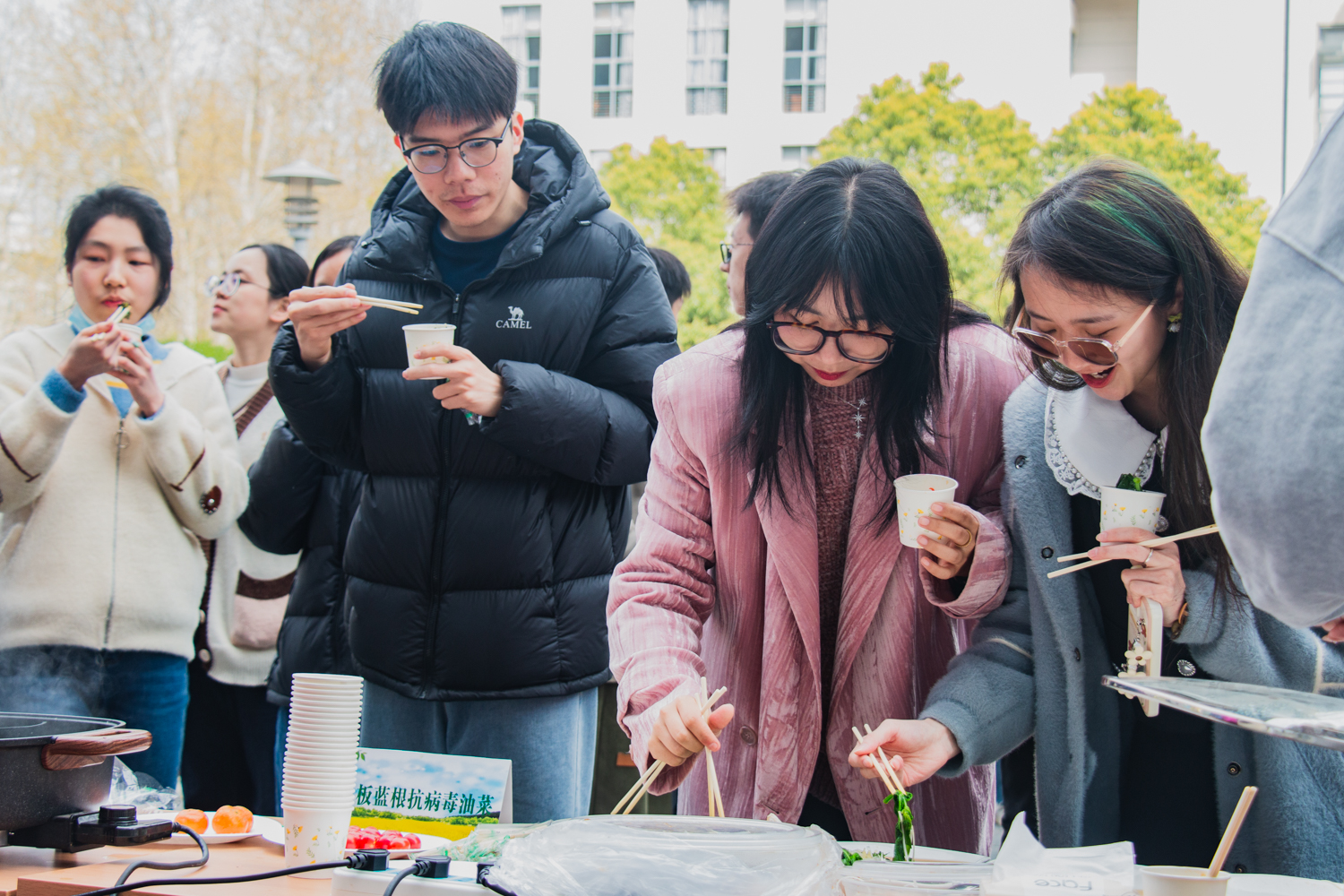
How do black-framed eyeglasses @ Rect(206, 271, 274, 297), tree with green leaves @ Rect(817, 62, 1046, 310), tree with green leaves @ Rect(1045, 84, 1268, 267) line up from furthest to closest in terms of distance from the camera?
tree with green leaves @ Rect(817, 62, 1046, 310) → tree with green leaves @ Rect(1045, 84, 1268, 267) → black-framed eyeglasses @ Rect(206, 271, 274, 297)

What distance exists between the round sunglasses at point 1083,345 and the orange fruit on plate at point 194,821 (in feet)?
4.68

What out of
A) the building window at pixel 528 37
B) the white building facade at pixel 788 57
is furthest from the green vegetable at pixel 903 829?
the building window at pixel 528 37

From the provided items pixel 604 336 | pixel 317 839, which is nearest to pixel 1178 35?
pixel 604 336

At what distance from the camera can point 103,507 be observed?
2.54 m

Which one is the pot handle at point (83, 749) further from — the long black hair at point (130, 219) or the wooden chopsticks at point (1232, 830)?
the long black hair at point (130, 219)

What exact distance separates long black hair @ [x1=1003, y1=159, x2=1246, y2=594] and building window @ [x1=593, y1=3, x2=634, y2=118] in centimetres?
1785

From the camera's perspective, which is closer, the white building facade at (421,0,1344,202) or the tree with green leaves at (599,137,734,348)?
the tree with green leaves at (599,137,734,348)

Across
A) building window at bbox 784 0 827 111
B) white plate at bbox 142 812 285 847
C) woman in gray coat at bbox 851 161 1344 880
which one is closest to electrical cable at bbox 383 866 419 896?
white plate at bbox 142 812 285 847

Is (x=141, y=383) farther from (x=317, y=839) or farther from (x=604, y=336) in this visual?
(x=317, y=839)

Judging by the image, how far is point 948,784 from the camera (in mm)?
1663

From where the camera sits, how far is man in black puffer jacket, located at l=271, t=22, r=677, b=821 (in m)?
1.99

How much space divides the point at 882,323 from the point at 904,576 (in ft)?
1.35

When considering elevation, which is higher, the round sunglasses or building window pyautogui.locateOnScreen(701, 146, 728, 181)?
building window pyautogui.locateOnScreen(701, 146, 728, 181)

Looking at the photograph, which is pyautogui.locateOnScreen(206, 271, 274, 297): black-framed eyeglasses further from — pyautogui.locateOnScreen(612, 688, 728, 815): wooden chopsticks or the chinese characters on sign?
pyautogui.locateOnScreen(612, 688, 728, 815): wooden chopsticks
